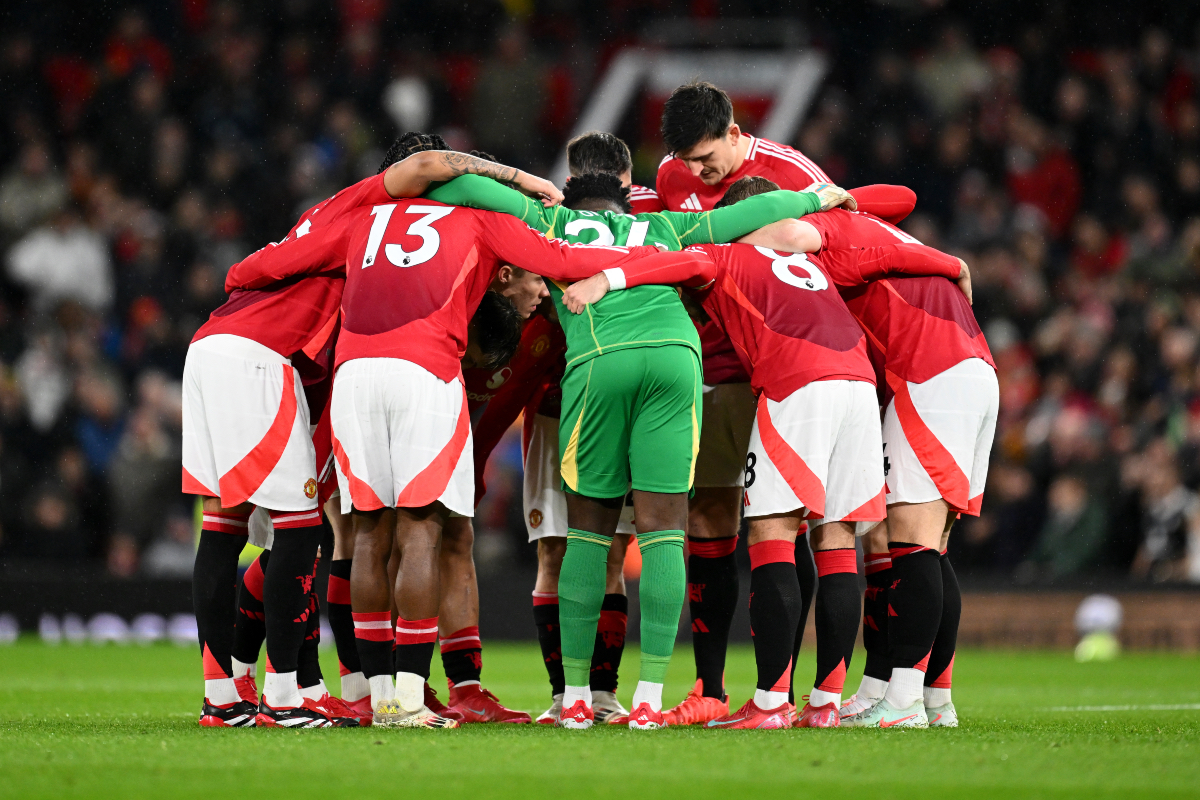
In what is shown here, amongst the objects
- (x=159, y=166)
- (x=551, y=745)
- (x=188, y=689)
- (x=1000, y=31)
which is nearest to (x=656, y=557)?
(x=551, y=745)

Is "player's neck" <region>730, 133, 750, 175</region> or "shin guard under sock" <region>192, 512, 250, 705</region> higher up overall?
"player's neck" <region>730, 133, 750, 175</region>

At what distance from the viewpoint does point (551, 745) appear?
175 inches

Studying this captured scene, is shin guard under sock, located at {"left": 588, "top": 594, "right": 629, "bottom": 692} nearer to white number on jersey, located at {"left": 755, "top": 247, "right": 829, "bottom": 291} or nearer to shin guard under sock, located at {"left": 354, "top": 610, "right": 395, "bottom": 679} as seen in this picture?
shin guard under sock, located at {"left": 354, "top": 610, "right": 395, "bottom": 679}

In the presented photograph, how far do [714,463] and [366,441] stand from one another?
1552 mm

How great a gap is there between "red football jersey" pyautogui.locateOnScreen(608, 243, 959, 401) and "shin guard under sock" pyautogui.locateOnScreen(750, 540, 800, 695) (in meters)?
0.63

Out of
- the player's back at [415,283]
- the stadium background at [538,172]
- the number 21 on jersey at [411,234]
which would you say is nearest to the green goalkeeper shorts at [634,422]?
the player's back at [415,283]

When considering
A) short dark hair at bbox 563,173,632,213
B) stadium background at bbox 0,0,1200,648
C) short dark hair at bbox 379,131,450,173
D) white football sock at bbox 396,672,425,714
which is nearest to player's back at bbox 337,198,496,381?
short dark hair at bbox 379,131,450,173

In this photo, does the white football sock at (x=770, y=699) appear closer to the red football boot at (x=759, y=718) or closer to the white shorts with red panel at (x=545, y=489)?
the red football boot at (x=759, y=718)

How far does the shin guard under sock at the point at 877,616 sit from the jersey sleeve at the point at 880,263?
1.18m

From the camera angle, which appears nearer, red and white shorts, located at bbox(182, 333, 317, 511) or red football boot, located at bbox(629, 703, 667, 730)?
red football boot, located at bbox(629, 703, 667, 730)

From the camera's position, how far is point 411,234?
5285 mm

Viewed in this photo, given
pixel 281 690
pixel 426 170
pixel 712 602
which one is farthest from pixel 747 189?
pixel 281 690

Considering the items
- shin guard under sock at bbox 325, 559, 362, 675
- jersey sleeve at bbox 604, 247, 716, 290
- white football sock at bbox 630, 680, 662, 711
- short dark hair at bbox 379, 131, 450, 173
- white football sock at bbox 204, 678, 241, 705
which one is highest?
short dark hair at bbox 379, 131, 450, 173

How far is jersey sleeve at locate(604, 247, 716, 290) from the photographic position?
5273 millimetres
